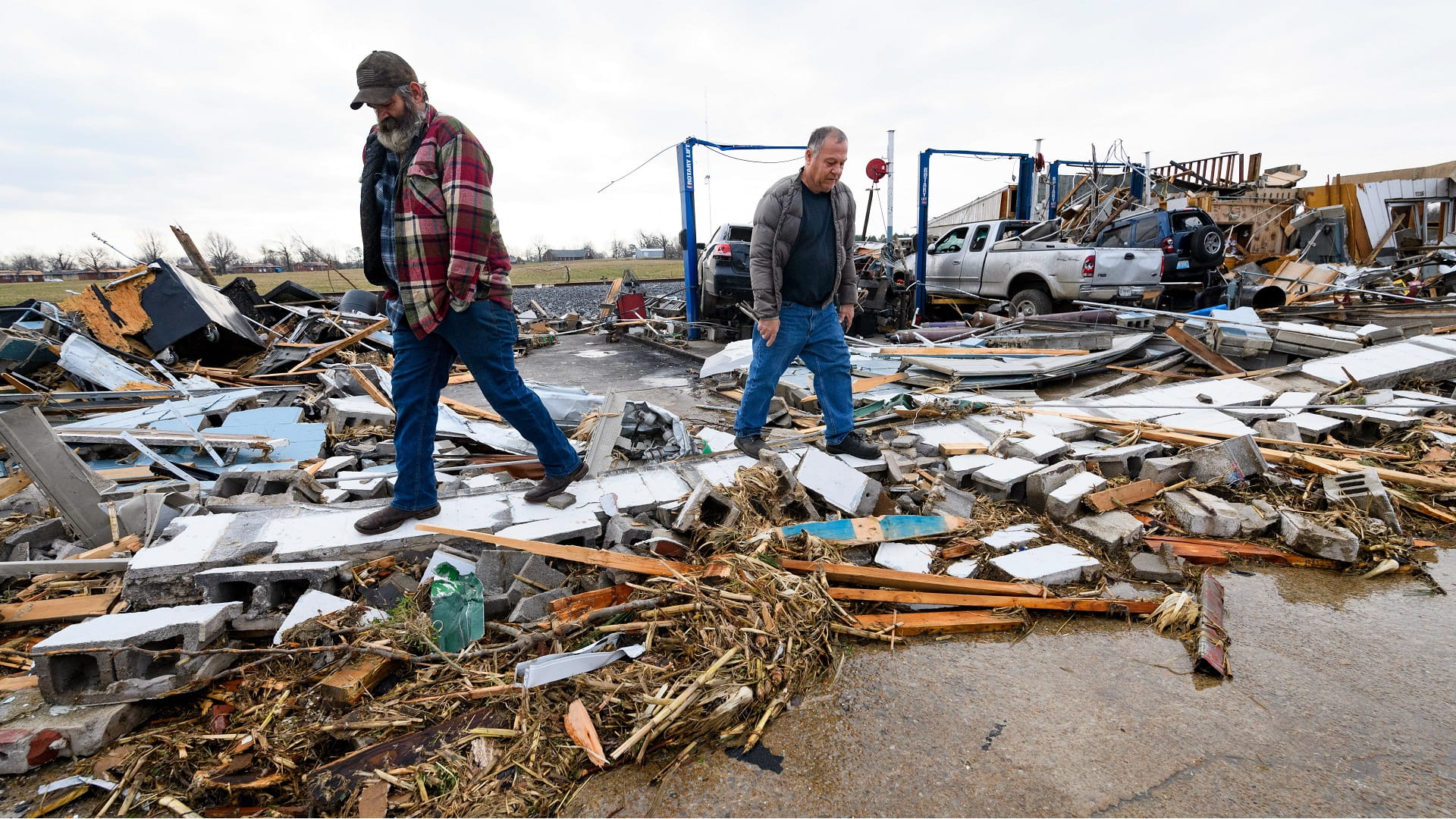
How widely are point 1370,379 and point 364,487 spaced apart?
7739mm

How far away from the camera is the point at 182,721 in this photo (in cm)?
198

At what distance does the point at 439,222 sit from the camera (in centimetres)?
263

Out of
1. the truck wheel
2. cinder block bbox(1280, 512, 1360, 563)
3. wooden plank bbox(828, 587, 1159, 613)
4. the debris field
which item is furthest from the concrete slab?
the truck wheel

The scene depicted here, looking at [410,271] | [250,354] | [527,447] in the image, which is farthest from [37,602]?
[250,354]

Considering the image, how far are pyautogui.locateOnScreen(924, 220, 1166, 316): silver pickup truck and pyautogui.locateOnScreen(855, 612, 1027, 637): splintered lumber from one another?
8143 mm

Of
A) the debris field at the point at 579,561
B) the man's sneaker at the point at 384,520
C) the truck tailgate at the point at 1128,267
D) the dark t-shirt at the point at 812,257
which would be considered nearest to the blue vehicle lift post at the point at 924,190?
the truck tailgate at the point at 1128,267

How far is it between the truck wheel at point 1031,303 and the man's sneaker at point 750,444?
7024mm

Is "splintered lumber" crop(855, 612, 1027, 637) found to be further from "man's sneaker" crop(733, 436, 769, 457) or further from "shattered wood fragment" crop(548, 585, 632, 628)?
"man's sneaker" crop(733, 436, 769, 457)

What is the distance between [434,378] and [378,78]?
47.6 inches

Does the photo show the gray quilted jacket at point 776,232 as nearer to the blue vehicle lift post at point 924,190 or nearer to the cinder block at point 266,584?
the cinder block at point 266,584

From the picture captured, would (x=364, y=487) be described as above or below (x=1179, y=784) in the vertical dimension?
above

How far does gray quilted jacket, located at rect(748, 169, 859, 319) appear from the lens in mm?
3592

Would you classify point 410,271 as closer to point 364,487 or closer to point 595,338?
point 364,487

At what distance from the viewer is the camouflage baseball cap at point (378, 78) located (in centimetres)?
247
